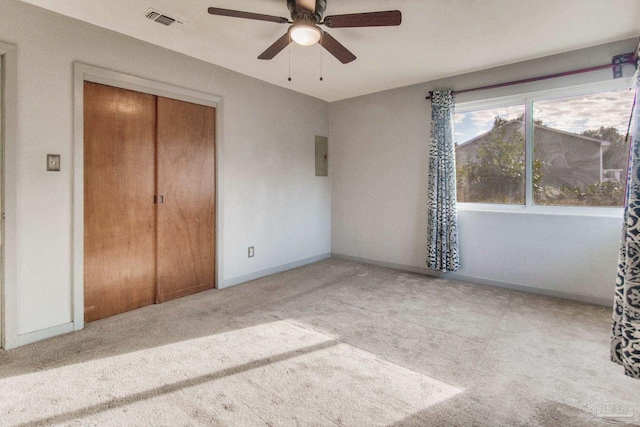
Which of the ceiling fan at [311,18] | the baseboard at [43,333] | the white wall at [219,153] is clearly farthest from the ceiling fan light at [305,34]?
the baseboard at [43,333]

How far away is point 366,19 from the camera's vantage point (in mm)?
2092

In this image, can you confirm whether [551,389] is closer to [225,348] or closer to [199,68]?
[225,348]

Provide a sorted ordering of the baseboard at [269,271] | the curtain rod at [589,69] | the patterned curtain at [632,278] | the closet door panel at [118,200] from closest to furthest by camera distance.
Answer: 1. the patterned curtain at [632,278]
2. the closet door panel at [118,200]
3. the curtain rod at [589,69]
4. the baseboard at [269,271]

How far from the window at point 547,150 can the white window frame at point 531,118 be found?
0.04 feet

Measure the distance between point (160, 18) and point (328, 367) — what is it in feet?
9.78

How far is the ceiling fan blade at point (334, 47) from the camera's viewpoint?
7.70 feet

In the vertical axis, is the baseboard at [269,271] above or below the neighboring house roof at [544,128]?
below

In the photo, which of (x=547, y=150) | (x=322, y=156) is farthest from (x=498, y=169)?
(x=322, y=156)

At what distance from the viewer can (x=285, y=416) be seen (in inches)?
63.8

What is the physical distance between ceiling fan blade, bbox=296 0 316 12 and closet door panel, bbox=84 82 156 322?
5.96 feet

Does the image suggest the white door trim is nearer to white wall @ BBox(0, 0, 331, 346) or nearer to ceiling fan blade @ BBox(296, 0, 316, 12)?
white wall @ BBox(0, 0, 331, 346)

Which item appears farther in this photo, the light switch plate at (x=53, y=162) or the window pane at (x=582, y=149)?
the window pane at (x=582, y=149)

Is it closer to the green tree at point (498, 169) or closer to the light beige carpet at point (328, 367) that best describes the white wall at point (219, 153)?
the light beige carpet at point (328, 367)

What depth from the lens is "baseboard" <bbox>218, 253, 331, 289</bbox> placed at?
3.76 m
